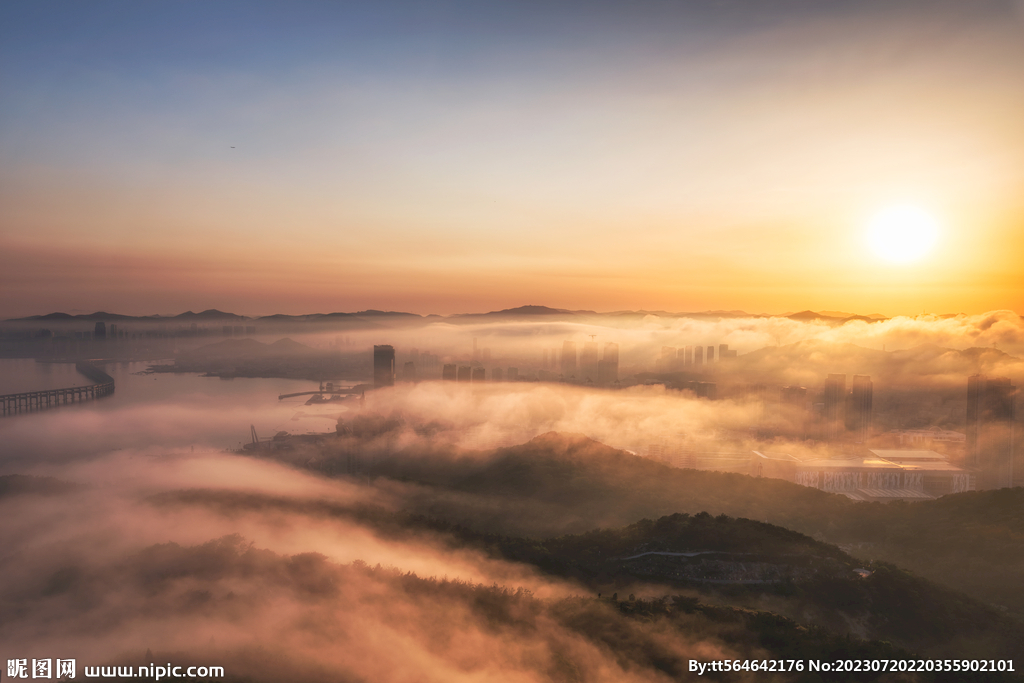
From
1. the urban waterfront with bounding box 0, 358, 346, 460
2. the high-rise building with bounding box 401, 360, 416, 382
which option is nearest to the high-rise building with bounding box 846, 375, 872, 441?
the high-rise building with bounding box 401, 360, 416, 382

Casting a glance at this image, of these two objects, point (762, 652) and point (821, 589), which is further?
point (821, 589)

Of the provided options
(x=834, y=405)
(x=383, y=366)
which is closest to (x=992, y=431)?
(x=834, y=405)

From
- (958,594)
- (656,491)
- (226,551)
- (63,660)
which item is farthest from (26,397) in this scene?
(958,594)

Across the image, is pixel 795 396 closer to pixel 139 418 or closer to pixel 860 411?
pixel 860 411

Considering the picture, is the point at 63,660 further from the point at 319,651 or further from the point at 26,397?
the point at 26,397

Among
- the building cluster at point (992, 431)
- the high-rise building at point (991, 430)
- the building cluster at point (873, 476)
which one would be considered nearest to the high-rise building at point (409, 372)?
the building cluster at point (873, 476)

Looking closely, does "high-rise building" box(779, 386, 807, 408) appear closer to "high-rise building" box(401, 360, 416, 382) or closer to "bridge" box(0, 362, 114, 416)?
"high-rise building" box(401, 360, 416, 382)

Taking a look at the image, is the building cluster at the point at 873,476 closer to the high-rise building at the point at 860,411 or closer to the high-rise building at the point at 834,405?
the high-rise building at the point at 834,405
